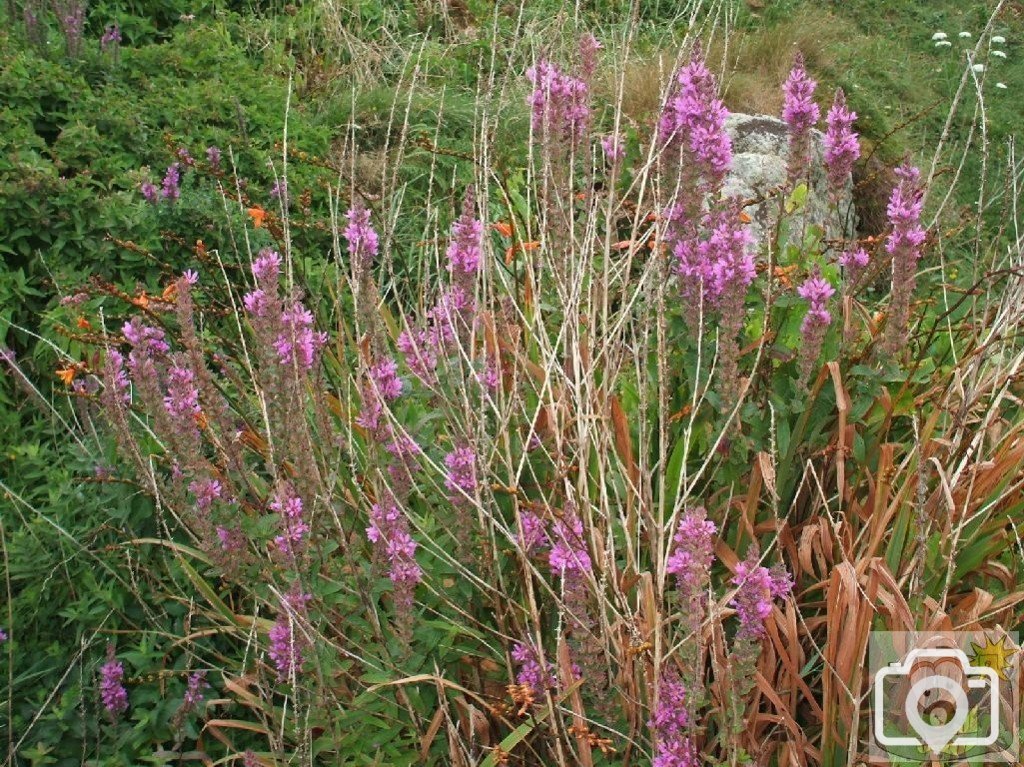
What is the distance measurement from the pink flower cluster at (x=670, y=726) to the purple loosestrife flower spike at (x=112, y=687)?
124 centimetres

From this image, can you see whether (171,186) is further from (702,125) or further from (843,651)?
(843,651)

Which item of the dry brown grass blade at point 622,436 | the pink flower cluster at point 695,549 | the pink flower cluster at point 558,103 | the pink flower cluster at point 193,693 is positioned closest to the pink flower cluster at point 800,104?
the pink flower cluster at point 558,103

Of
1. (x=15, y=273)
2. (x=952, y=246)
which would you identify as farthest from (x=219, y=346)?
(x=952, y=246)

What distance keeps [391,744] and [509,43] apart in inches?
191

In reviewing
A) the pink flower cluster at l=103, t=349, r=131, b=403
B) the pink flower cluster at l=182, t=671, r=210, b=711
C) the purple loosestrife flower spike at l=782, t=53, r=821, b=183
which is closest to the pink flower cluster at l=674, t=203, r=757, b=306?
the purple loosestrife flower spike at l=782, t=53, r=821, b=183

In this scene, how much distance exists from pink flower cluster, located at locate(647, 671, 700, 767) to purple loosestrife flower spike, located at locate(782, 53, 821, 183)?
133 cm

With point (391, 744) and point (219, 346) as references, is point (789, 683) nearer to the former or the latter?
point (391, 744)

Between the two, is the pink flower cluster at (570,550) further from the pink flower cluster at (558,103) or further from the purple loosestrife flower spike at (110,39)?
the purple loosestrife flower spike at (110,39)

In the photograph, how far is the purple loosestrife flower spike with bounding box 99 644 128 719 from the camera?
2.41m

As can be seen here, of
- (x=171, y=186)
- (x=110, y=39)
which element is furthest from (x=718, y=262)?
(x=110, y=39)

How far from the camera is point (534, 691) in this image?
214cm

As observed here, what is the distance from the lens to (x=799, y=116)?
2582mm

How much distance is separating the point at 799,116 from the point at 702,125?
1.05 feet

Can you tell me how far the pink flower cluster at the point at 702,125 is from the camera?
94.1 inches
